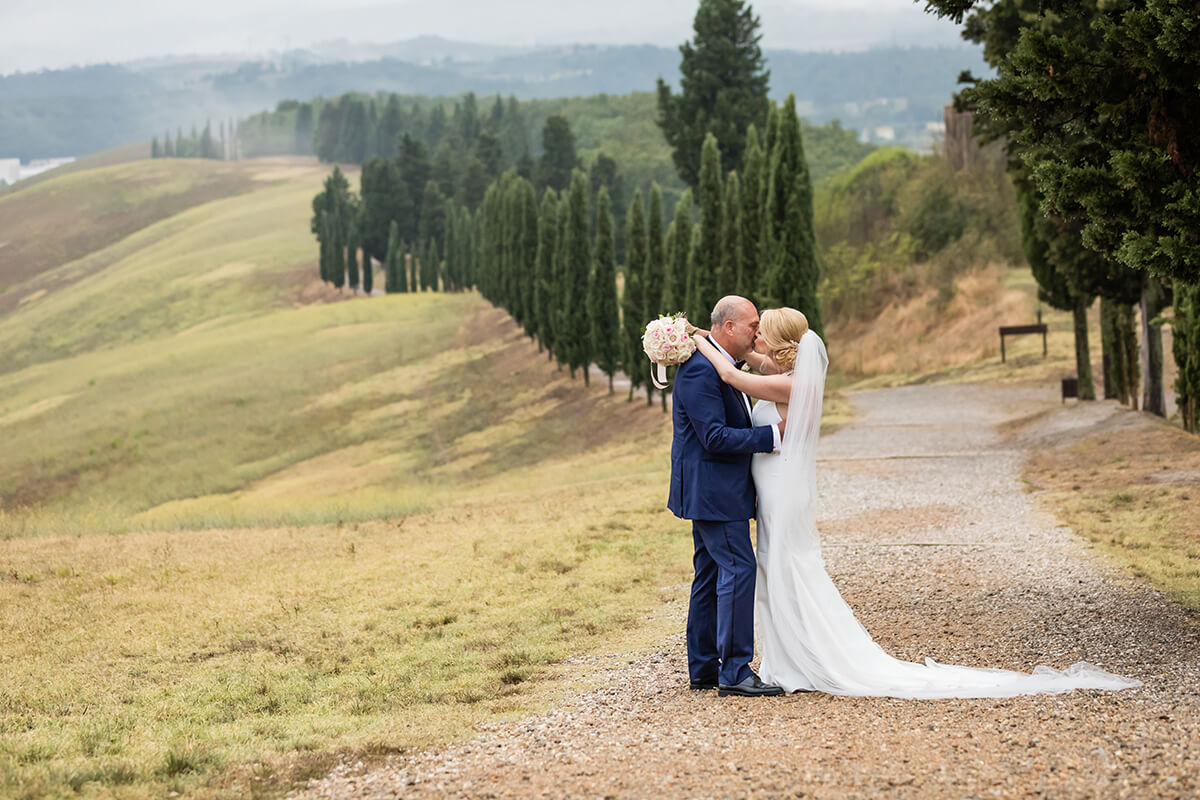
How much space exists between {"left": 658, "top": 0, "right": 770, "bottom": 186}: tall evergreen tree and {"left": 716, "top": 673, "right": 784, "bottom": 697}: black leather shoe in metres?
46.2

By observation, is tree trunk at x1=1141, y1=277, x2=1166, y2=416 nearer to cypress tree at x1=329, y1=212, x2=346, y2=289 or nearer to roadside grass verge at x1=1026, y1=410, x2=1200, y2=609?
roadside grass verge at x1=1026, y1=410, x2=1200, y2=609

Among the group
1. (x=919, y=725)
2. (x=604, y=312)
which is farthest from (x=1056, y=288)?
(x=919, y=725)

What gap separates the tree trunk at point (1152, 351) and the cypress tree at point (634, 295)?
17.7m

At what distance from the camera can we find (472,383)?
49125 mm

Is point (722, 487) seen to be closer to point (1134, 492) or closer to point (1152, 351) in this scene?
point (1134, 492)

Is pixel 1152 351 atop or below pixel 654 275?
below

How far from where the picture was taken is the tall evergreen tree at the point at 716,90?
52062 mm

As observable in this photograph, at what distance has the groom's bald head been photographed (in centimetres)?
717

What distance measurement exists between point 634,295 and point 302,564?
27.0 meters

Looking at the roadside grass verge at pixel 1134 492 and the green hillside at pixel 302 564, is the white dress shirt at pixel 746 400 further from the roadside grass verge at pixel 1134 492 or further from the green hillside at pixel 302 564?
the roadside grass verge at pixel 1134 492

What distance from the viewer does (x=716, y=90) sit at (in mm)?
53312

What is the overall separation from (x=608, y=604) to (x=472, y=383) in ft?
127

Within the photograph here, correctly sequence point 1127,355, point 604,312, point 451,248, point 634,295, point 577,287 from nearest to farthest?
point 1127,355
point 634,295
point 604,312
point 577,287
point 451,248

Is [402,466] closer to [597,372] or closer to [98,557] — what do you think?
[597,372]
